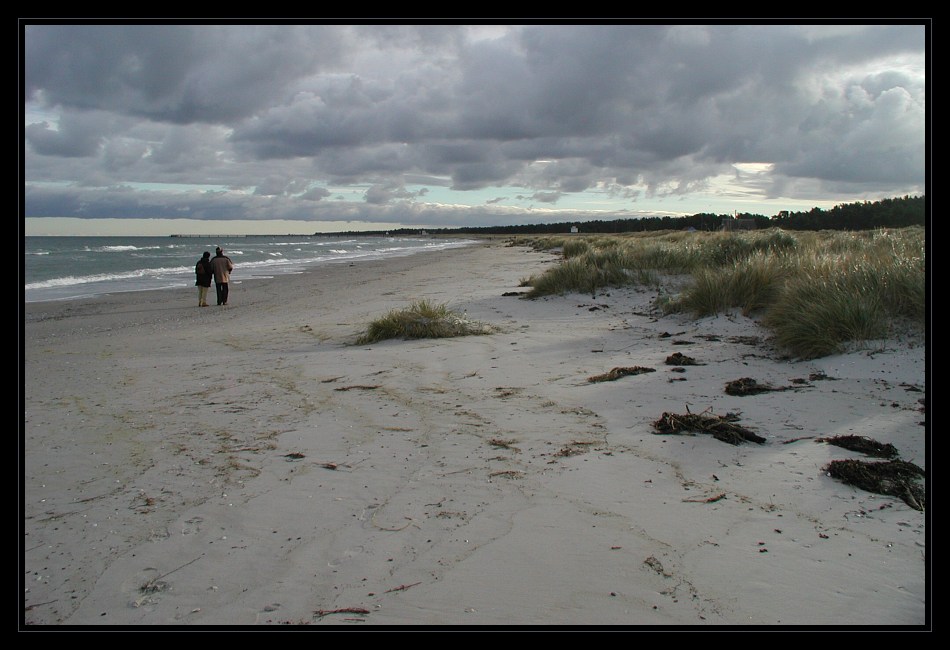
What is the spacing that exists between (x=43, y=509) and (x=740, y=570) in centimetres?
349

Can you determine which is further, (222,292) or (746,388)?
(222,292)

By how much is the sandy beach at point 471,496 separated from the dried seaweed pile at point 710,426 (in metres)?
0.07

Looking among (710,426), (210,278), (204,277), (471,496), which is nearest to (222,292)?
(210,278)

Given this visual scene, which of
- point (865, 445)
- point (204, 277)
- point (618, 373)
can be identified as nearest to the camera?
point (865, 445)

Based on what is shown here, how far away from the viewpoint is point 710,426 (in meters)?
3.96

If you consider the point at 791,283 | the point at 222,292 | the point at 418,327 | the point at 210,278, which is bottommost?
the point at 418,327

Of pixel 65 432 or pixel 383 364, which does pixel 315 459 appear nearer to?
pixel 65 432

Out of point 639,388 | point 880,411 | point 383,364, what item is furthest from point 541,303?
point 880,411

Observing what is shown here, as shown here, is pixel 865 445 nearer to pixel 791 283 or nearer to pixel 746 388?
pixel 746 388

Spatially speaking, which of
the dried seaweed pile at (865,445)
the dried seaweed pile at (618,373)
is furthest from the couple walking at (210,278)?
the dried seaweed pile at (865,445)

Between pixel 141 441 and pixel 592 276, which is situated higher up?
pixel 592 276

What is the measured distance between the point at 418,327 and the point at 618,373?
3.26m

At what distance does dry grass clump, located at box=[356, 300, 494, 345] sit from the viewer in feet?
26.0

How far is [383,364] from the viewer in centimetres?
645
